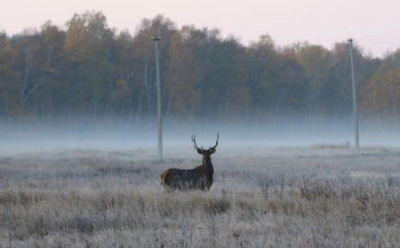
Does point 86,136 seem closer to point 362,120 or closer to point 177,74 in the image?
point 177,74

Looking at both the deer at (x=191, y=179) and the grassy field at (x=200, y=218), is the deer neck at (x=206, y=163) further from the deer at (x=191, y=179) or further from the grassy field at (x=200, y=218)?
the grassy field at (x=200, y=218)

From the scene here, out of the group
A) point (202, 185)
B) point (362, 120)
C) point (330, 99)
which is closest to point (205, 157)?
point (202, 185)

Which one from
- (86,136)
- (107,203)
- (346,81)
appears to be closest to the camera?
(107,203)

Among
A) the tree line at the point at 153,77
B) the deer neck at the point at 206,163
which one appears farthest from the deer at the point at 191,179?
the tree line at the point at 153,77

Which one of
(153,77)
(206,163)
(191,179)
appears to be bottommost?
(191,179)

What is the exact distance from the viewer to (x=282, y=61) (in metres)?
91.6

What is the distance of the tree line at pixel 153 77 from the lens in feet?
232

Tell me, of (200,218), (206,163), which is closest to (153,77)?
(206,163)

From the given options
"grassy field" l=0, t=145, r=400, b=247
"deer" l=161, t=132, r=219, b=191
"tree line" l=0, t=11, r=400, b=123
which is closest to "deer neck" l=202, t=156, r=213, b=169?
"deer" l=161, t=132, r=219, b=191

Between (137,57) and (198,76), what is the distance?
6320 millimetres

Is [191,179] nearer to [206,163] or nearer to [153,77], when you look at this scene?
[206,163]

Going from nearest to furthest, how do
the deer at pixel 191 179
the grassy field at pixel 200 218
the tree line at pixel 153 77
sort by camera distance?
1. the grassy field at pixel 200 218
2. the deer at pixel 191 179
3. the tree line at pixel 153 77

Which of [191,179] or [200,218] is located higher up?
[191,179]

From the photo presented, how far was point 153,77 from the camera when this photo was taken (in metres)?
77.8
